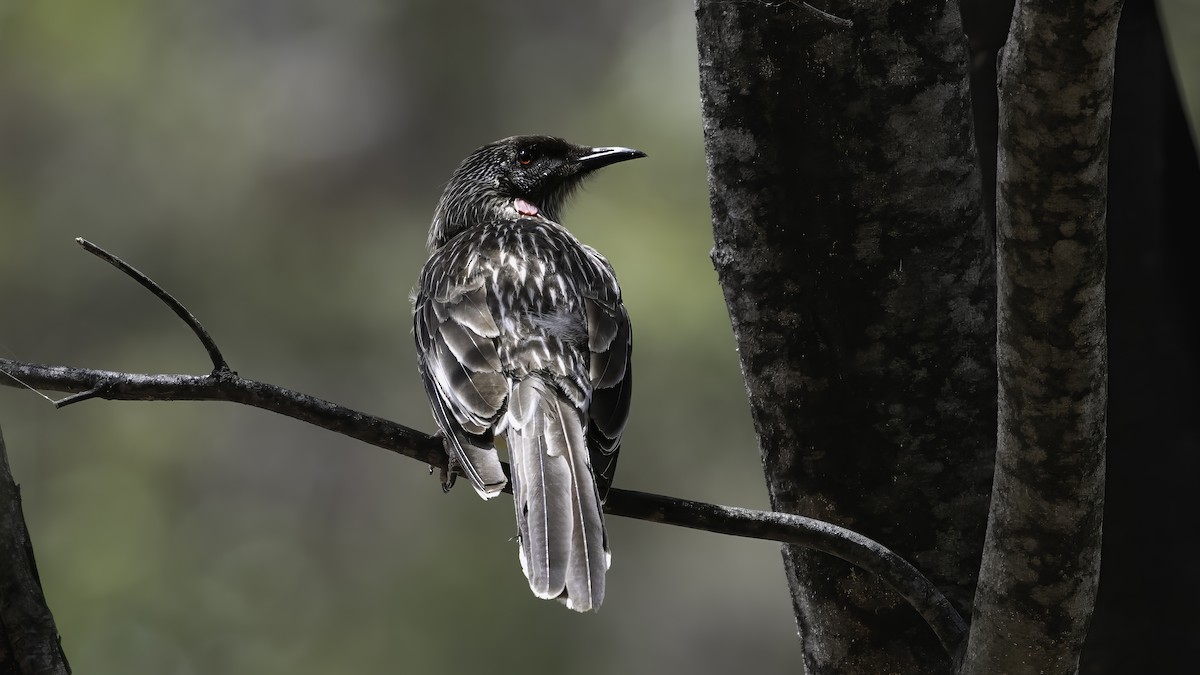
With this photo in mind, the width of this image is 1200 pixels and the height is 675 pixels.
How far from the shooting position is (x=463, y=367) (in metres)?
3.19

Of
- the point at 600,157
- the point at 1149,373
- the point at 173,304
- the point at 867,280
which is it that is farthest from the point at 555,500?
the point at 1149,373

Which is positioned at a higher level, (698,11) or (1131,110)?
(698,11)

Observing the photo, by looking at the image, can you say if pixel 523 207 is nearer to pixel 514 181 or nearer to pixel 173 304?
pixel 514 181

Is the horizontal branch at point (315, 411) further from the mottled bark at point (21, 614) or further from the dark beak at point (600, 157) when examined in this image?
the dark beak at point (600, 157)

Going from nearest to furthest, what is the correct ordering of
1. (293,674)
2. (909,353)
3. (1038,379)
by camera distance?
(1038,379) → (909,353) → (293,674)

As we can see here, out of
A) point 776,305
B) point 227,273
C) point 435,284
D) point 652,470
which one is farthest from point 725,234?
point 227,273

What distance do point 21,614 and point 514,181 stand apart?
2913mm

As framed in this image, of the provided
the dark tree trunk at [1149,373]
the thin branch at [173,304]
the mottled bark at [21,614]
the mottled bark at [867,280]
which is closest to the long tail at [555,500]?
the mottled bark at [867,280]

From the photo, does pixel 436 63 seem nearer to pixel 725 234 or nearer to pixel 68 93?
pixel 68 93

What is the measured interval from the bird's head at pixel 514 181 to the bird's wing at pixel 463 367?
2.88 feet

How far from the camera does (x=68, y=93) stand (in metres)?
11.5

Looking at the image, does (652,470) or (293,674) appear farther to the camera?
(652,470)

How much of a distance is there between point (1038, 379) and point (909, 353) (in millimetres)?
936

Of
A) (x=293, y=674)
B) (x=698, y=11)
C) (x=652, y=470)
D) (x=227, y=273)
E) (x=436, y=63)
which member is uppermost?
(x=698, y=11)
